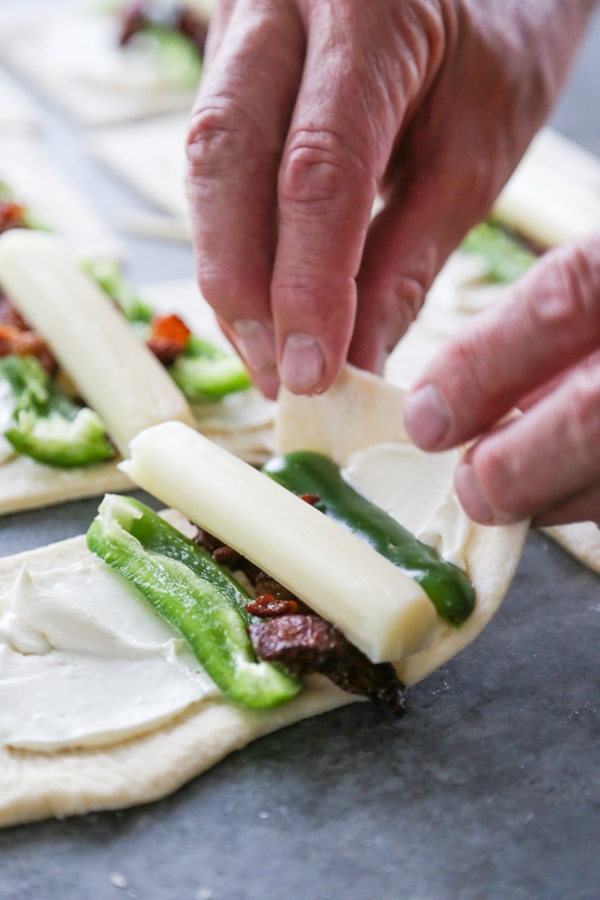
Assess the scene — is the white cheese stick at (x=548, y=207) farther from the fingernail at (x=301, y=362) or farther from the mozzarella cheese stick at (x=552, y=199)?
the fingernail at (x=301, y=362)

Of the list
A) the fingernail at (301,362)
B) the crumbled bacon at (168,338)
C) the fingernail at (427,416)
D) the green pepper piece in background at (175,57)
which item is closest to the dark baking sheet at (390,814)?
the fingernail at (427,416)

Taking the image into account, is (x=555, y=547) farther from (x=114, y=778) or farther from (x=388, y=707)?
(x=114, y=778)

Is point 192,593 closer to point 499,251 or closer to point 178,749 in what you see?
point 178,749

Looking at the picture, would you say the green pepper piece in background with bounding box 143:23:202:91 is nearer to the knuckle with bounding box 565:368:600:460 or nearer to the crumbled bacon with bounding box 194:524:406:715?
the crumbled bacon with bounding box 194:524:406:715

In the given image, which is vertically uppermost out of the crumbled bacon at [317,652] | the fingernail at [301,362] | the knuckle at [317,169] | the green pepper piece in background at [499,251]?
the knuckle at [317,169]

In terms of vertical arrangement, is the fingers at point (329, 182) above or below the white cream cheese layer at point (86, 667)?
above

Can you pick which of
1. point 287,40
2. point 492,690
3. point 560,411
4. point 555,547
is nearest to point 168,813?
point 492,690
